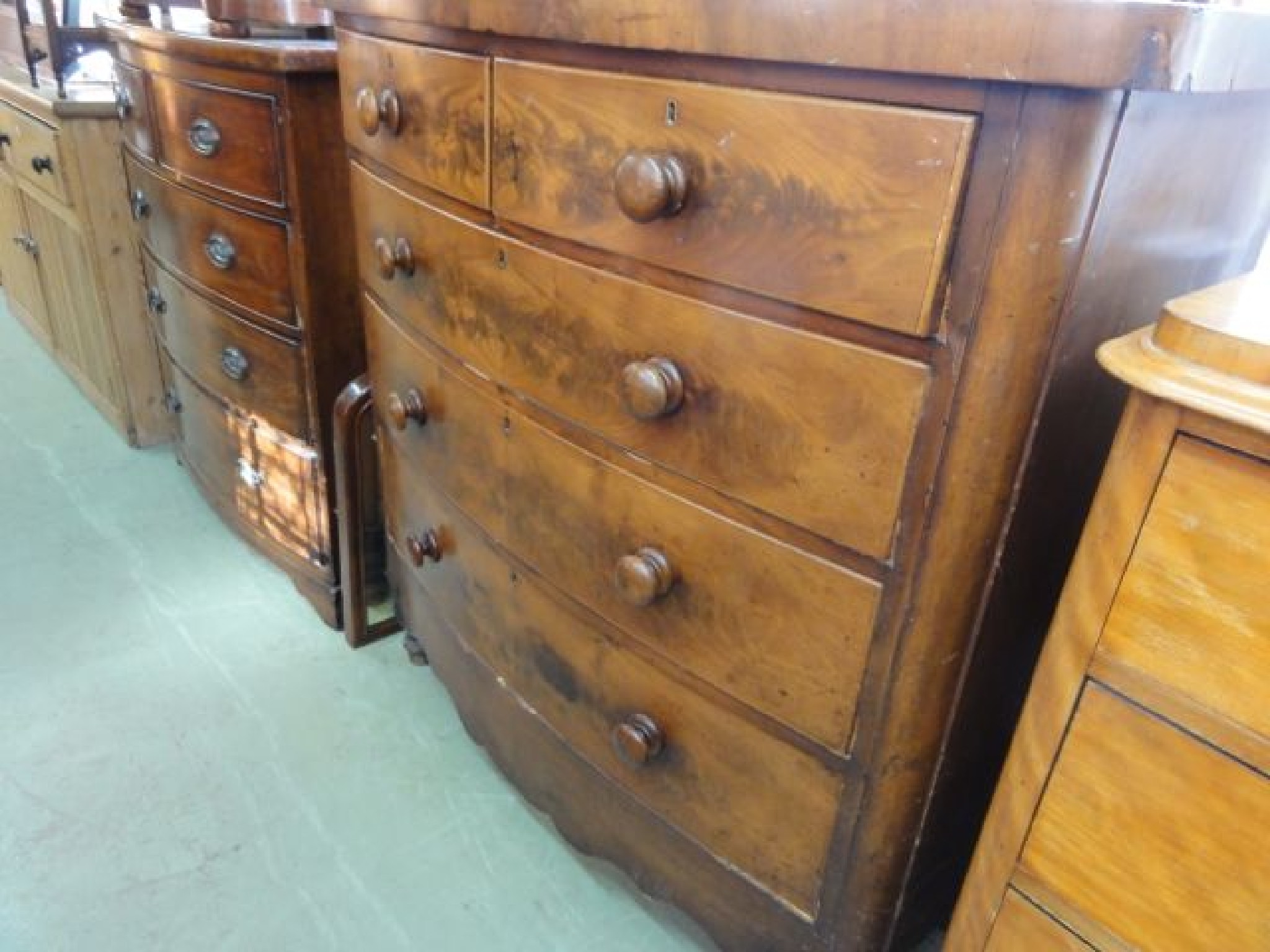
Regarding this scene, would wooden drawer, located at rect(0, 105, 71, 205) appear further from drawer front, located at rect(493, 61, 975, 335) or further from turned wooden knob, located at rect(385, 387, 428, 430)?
drawer front, located at rect(493, 61, 975, 335)

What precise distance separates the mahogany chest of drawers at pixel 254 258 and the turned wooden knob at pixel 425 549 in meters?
0.38

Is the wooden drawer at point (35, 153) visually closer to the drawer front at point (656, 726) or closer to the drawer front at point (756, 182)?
the drawer front at point (656, 726)

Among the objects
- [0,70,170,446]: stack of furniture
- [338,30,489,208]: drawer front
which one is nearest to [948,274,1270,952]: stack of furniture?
[338,30,489,208]: drawer front

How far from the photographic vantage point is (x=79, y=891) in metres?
1.14

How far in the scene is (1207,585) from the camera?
0.51 metres

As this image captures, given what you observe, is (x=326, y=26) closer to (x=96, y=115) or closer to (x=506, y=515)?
(x=96, y=115)

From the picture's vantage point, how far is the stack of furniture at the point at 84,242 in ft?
6.27

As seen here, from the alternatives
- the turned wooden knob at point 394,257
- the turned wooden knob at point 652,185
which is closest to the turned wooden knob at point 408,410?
the turned wooden knob at point 394,257

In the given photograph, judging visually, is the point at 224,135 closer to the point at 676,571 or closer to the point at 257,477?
the point at 257,477

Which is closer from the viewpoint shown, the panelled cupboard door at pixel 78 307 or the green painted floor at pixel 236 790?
the green painted floor at pixel 236 790

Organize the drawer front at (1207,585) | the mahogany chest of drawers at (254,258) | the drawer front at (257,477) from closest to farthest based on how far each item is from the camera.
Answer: the drawer front at (1207,585)
the mahogany chest of drawers at (254,258)
the drawer front at (257,477)

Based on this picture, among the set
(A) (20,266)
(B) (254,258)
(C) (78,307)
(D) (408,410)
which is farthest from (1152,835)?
(A) (20,266)

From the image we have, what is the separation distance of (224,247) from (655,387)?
1.03 meters

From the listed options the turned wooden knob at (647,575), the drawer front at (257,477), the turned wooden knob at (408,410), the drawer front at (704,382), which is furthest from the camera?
the drawer front at (257,477)
